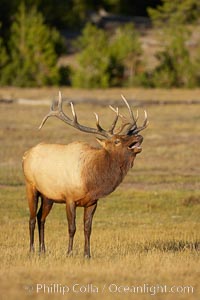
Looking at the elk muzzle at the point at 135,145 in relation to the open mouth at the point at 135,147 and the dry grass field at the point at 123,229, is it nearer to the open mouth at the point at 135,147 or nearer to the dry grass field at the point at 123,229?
the open mouth at the point at 135,147

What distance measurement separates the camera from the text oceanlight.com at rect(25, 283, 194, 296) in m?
11.5

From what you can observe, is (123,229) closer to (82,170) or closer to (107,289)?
(82,170)

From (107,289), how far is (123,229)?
26.1 ft

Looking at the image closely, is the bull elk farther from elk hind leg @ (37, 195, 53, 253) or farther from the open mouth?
elk hind leg @ (37, 195, 53, 253)

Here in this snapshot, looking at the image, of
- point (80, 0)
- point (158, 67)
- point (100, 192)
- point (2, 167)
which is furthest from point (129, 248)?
point (80, 0)

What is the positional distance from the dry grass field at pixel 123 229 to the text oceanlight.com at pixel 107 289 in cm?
1

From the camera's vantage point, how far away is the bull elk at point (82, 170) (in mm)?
14820

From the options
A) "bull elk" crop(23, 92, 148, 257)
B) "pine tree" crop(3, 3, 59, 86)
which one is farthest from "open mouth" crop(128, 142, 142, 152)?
"pine tree" crop(3, 3, 59, 86)

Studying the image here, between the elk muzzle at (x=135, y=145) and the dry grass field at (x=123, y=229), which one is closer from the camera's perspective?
the dry grass field at (x=123, y=229)

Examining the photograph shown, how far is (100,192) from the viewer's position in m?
14.8

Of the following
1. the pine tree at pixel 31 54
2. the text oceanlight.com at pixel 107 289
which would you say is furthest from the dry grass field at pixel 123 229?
the pine tree at pixel 31 54

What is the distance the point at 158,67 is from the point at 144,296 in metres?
52.9

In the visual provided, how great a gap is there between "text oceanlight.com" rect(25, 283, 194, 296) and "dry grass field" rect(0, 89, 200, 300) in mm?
11

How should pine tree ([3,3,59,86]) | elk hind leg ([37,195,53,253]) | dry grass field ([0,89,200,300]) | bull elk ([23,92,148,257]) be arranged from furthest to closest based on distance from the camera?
1. pine tree ([3,3,59,86])
2. elk hind leg ([37,195,53,253])
3. bull elk ([23,92,148,257])
4. dry grass field ([0,89,200,300])
